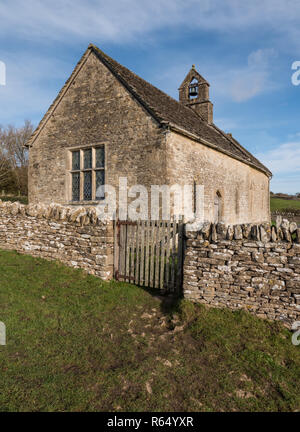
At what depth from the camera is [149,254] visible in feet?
23.9

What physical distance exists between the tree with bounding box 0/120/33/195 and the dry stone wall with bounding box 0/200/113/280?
28.3 m

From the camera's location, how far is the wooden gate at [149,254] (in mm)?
6520

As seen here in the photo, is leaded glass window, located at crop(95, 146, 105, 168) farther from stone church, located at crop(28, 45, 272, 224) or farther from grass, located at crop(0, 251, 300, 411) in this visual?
grass, located at crop(0, 251, 300, 411)

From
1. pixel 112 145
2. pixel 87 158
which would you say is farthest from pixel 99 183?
pixel 112 145

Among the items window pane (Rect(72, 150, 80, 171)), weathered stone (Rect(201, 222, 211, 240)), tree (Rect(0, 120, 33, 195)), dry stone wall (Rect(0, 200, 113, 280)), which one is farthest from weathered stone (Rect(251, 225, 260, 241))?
tree (Rect(0, 120, 33, 195))

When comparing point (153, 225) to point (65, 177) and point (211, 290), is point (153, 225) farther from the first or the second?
point (65, 177)

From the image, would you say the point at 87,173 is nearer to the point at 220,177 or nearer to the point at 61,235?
the point at 61,235

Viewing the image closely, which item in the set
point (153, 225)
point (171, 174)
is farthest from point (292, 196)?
point (153, 225)

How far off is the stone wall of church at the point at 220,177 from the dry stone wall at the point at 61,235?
4.22m

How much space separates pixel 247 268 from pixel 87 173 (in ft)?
31.5

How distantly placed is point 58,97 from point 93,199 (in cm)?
578

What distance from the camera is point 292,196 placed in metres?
56.5

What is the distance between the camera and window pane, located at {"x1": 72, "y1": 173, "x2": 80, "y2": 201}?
523 inches

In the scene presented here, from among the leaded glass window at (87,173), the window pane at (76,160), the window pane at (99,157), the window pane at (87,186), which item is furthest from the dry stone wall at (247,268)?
the window pane at (76,160)
